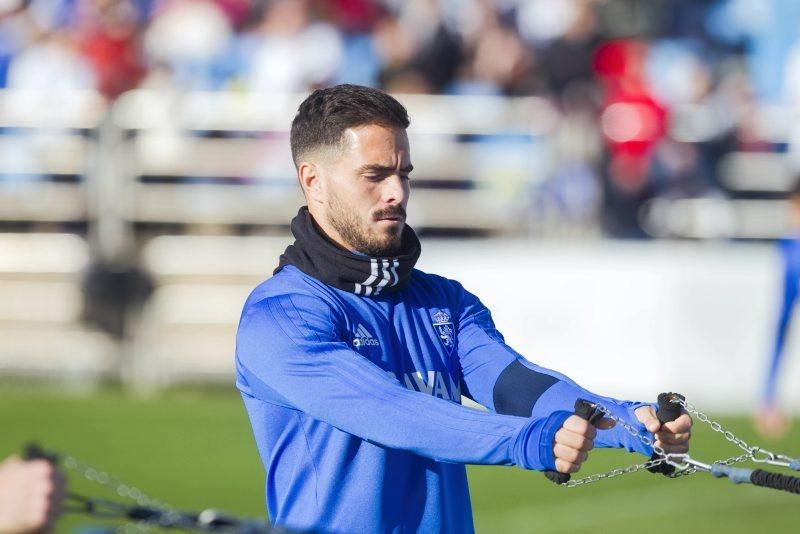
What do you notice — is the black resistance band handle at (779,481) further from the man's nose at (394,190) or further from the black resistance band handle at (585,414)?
the man's nose at (394,190)

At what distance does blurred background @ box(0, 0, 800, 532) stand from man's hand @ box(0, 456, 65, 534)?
1350 cm

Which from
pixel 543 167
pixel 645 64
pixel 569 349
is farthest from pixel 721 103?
pixel 569 349

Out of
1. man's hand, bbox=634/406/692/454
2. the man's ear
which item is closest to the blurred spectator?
the man's ear

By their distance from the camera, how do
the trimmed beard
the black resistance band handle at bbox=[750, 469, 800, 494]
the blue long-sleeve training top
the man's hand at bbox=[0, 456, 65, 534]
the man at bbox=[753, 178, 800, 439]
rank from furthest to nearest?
the man at bbox=[753, 178, 800, 439] < the trimmed beard < the blue long-sleeve training top < the black resistance band handle at bbox=[750, 469, 800, 494] < the man's hand at bbox=[0, 456, 65, 534]

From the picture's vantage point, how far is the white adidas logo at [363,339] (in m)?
4.34

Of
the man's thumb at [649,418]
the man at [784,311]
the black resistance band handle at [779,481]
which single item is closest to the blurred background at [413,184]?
the man at [784,311]

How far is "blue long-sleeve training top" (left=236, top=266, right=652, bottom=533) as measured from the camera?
395 cm

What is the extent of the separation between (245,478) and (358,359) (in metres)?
8.61

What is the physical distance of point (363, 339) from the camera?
172 inches

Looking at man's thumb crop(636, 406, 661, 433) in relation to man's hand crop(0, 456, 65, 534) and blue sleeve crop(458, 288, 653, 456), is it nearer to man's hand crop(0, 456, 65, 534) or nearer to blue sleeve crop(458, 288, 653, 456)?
blue sleeve crop(458, 288, 653, 456)

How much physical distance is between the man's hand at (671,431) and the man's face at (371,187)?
88 cm

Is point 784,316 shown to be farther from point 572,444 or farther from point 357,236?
point 572,444

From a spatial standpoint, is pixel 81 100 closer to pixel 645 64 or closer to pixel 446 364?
pixel 645 64

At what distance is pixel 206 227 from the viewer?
17391mm
